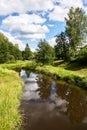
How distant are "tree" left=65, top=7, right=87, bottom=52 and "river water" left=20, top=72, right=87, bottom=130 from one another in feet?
112

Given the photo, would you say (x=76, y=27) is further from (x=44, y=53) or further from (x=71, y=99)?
(x=71, y=99)

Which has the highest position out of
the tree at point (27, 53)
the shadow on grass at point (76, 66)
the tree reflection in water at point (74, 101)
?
the tree at point (27, 53)

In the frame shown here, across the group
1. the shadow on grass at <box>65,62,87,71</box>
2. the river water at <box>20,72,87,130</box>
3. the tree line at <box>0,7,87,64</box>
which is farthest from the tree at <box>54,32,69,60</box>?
the river water at <box>20,72,87,130</box>

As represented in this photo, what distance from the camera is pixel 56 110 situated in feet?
76.9

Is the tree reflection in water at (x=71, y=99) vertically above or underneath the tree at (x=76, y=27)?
underneath

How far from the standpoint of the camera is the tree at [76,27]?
66125mm

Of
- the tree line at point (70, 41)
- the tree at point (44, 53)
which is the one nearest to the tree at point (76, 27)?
the tree line at point (70, 41)

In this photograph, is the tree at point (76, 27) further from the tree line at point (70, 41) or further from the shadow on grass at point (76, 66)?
the shadow on grass at point (76, 66)

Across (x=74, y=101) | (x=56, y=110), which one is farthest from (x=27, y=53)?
(x=56, y=110)

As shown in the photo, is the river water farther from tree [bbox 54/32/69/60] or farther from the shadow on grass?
tree [bbox 54/32/69/60]

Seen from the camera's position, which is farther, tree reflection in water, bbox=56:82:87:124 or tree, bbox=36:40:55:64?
tree, bbox=36:40:55:64

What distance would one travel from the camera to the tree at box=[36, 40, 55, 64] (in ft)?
222

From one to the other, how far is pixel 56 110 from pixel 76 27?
1821 inches

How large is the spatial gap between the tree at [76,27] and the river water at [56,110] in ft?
112
